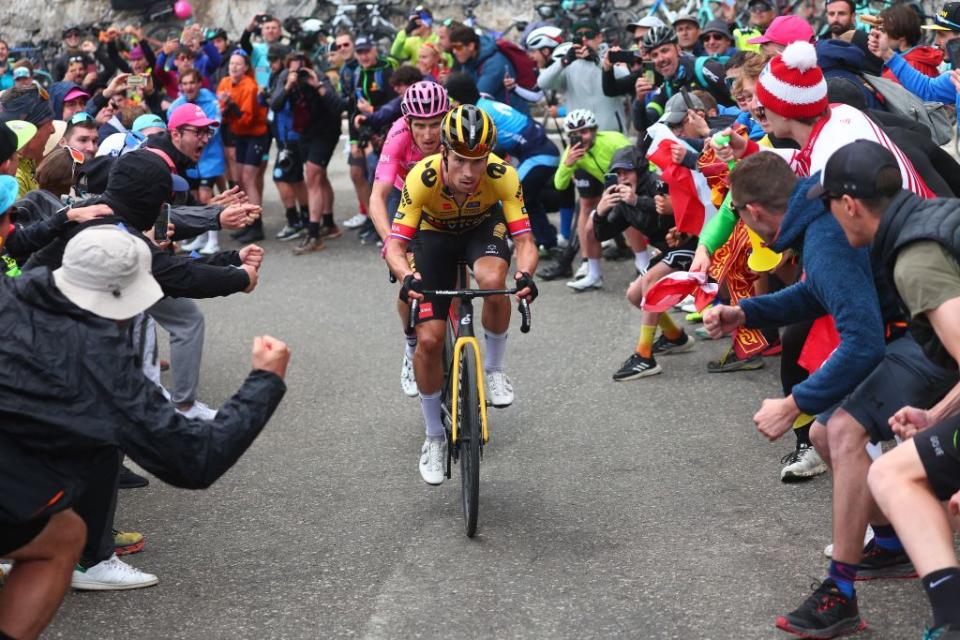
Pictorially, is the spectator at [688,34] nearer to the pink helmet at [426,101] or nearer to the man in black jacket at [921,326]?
the pink helmet at [426,101]

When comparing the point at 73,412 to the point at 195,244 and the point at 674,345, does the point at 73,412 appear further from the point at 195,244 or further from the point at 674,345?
the point at 195,244

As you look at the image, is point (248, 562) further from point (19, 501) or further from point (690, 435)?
point (690, 435)

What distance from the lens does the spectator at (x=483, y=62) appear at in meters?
12.5

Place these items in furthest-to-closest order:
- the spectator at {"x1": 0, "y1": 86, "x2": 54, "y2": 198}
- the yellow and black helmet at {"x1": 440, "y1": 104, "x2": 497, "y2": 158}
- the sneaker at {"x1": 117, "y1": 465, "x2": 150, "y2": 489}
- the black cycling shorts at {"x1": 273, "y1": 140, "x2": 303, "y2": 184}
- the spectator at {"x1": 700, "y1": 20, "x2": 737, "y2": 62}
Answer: the black cycling shorts at {"x1": 273, "y1": 140, "x2": 303, "y2": 184}, the spectator at {"x1": 700, "y1": 20, "x2": 737, "y2": 62}, the spectator at {"x1": 0, "y1": 86, "x2": 54, "y2": 198}, the sneaker at {"x1": 117, "y1": 465, "x2": 150, "y2": 489}, the yellow and black helmet at {"x1": 440, "y1": 104, "x2": 497, "y2": 158}

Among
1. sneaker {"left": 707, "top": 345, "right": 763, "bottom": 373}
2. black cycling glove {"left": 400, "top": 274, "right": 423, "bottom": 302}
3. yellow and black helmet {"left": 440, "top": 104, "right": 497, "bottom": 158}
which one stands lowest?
sneaker {"left": 707, "top": 345, "right": 763, "bottom": 373}

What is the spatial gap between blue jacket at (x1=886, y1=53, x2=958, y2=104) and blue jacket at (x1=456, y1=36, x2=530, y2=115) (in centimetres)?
488

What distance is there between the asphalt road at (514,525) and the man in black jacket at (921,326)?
3.21 feet

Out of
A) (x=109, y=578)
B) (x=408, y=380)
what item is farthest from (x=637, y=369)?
(x=109, y=578)

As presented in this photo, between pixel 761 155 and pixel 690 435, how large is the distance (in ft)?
8.40

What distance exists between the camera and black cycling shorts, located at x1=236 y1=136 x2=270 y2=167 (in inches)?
538

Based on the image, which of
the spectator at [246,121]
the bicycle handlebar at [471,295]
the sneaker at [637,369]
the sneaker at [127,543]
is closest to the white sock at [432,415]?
the bicycle handlebar at [471,295]

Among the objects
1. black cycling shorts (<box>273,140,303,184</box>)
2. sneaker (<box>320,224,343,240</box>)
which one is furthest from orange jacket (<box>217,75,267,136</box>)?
sneaker (<box>320,224,343,240</box>)

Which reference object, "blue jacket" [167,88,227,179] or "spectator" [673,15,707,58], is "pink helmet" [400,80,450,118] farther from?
"blue jacket" [167,88,227,179]

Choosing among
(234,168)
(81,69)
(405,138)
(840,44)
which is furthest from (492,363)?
(81,69)
